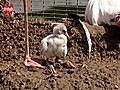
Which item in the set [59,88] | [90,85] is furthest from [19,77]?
[90,85]

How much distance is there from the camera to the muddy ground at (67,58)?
4.82m

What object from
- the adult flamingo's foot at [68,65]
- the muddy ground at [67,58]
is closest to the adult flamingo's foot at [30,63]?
the muddy ground at [67,58]

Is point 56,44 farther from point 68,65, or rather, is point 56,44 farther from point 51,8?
point 51,8

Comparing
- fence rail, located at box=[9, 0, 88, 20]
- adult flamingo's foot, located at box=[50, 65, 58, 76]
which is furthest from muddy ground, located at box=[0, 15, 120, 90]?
fence rail, located at box=[9, 0, 88, 20]

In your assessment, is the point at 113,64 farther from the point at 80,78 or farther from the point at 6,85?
the point at 6,85

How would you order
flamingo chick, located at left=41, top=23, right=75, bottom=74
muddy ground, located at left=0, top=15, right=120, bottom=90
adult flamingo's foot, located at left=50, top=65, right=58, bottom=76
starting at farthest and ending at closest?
flamingo chick, located at left=41, top=23, right=75, bottom=74 → adult flamingo's foot, located at left=50, top=65, right=58, bottom=76 → muddy ground, located at left=0, top=15, right=120, bottom=90

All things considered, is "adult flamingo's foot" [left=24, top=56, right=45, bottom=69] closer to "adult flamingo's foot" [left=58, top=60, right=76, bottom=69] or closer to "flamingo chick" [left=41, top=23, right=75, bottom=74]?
"flamingo chick" [left=41, top=23, right=75, bottom=74]

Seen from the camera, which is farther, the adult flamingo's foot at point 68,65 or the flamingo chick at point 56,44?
the adult flamingo's foot at point 68,65

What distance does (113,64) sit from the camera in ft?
18.7

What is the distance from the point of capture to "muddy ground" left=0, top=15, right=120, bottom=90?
190 inches

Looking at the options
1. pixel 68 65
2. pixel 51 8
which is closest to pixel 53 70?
pixel 68 65

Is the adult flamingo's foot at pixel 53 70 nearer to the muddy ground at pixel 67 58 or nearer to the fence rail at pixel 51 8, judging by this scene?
the muddy ground at pixel 67 58

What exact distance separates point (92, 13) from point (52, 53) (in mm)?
1763

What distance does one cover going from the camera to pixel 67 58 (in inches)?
231
